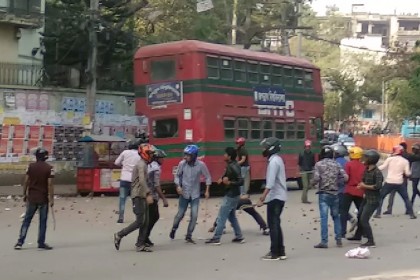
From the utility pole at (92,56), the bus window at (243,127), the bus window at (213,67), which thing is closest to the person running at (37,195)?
the bus window at (213,67)

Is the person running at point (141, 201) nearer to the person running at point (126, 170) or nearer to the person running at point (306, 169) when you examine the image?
the person running at point (126, 170)

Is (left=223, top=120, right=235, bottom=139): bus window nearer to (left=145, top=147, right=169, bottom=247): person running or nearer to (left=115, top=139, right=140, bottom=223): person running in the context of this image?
(left=115, top=139, right=140, bottom=223): person running

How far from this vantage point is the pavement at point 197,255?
32.6 ft

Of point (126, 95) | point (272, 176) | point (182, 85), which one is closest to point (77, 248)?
point (272, 176)

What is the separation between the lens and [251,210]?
44.7 feet

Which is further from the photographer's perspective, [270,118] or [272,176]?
[270,118]

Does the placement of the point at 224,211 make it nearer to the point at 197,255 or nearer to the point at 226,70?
the point at 197,255

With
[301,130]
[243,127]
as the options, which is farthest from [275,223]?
[301,130]

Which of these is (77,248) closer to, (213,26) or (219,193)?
(219,193)

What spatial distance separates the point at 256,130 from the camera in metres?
24.3

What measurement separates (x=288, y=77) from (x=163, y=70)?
5409 mm

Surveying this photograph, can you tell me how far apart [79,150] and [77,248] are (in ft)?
50.7

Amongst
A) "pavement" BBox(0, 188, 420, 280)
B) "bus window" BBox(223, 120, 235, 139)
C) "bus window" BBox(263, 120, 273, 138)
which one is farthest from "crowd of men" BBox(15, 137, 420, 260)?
"bus window" BBox(263, 120, 273, 138)

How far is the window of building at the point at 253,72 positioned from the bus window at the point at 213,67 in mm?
1729
